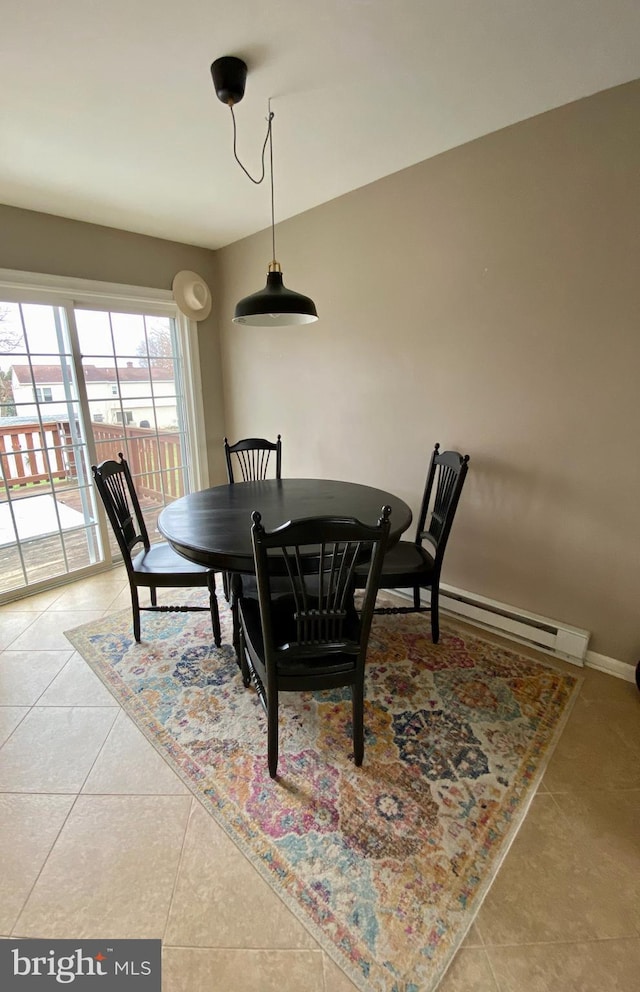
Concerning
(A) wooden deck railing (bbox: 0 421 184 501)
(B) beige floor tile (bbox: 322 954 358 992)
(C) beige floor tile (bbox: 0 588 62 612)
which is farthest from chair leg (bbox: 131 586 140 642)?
(B) beige floor tile (bbox: 322 954 358 992)

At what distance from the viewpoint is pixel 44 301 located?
9.40 feet

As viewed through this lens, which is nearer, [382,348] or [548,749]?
[548,749]

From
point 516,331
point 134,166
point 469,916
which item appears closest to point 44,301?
point 134,166

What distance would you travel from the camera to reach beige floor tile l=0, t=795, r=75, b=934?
3.93 feet

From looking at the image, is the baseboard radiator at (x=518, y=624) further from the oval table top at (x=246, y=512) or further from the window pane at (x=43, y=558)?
the window pane at (x=43, y=558)

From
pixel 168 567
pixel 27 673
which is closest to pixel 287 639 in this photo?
pixel 168 567

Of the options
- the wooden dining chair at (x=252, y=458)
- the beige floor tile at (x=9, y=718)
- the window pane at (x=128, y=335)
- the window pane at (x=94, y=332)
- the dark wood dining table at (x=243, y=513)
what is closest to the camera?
the dark wood dining table at (x=243, y=513)

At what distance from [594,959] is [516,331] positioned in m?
2.26

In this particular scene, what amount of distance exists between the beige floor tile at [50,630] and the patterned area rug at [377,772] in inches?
4.2

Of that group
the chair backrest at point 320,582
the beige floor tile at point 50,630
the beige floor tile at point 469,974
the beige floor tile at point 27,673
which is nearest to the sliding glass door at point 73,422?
the beige floor tile at point 50,630

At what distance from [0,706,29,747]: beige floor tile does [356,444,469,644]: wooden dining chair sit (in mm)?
1617

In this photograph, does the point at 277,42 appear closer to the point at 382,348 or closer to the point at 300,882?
the point at 382,348

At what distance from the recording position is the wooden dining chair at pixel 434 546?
210 cm

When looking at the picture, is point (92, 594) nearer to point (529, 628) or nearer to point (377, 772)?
point (377, 772)
